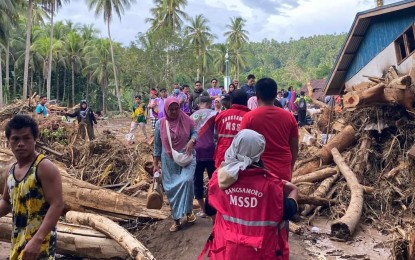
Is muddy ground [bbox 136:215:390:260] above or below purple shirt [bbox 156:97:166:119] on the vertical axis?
below

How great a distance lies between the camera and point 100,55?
5059cm

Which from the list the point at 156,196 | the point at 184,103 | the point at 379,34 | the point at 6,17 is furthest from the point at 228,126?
the point at 6,17

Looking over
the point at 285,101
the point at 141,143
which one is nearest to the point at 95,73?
the point at 285,101

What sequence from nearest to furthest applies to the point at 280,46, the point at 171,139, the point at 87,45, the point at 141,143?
the point at 171,139 < the point at 141,143 < the point at 87,45 < the point at 280,46

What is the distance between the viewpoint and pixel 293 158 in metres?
4.30

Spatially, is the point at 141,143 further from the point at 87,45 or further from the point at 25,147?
the point at 87,45

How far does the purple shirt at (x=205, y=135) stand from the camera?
224 inches

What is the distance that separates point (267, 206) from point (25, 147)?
1608 millimetres

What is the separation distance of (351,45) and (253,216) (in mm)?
11446

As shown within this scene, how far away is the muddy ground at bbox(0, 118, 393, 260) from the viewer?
5262 mm

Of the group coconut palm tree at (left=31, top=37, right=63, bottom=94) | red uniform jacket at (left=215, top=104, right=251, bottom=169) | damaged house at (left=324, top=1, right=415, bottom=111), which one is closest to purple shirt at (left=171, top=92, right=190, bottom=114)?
damaged house at (left=324, top=1, right=415, bottom=111)

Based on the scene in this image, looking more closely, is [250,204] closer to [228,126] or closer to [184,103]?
[228,126]

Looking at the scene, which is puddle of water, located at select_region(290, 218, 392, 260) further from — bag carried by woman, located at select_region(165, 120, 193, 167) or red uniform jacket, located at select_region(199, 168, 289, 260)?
red uniform jacket, located at select_region(199, 168, 289, 260)

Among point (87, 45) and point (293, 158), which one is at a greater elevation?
point (87, 45)
